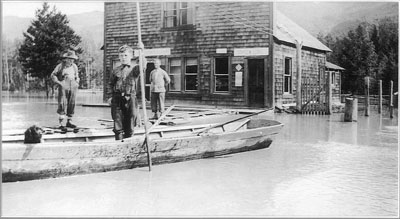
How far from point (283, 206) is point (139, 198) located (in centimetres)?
132

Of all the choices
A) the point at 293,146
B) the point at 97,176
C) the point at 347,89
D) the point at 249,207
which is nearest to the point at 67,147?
the point at 97,176

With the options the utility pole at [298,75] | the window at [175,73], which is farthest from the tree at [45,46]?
the utility pole at [298,75]

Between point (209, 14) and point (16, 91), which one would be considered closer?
point (16, 91)

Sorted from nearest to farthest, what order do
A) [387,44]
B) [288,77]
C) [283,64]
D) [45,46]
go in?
[45,46] < [387,44] < [283,64] < [288,77]

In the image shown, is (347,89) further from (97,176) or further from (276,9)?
(97,176)

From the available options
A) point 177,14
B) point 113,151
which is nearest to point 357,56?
point 177,14

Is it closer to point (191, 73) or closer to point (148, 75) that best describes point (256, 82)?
point (191, 73)

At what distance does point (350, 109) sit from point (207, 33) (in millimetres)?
3794

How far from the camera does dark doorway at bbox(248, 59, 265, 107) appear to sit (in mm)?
8369

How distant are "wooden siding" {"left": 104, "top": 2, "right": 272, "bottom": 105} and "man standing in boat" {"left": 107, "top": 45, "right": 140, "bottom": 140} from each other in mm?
1106

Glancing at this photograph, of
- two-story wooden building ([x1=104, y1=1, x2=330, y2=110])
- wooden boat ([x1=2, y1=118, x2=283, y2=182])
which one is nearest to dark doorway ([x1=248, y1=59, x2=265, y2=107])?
two-story wooden building ([x1=104, y1=1, x2=330, y2=110])

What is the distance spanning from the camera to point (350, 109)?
10352 millimetres

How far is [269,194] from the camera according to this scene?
4.38 m

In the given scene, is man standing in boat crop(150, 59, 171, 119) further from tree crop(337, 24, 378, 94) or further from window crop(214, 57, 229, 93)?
tree crop(337, 24, 378, 94)
